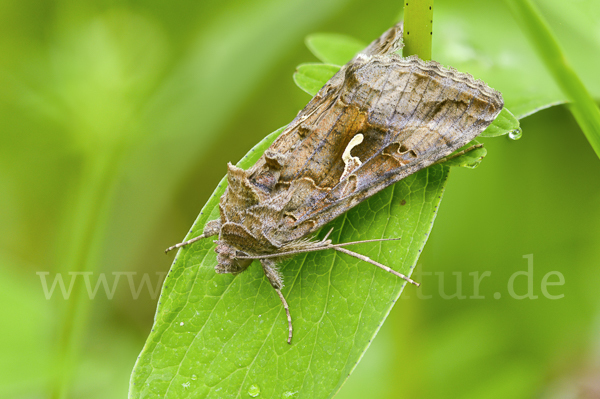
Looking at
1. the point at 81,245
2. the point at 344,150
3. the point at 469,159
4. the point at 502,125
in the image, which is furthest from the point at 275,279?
the point at 81,245

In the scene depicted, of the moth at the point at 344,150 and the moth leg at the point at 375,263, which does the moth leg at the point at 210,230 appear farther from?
the moth leg at the point at 375,263

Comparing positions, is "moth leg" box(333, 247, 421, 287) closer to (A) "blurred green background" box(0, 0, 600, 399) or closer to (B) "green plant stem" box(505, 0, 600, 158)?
(A) "blurred green background" box(0, 0, 600, 399)

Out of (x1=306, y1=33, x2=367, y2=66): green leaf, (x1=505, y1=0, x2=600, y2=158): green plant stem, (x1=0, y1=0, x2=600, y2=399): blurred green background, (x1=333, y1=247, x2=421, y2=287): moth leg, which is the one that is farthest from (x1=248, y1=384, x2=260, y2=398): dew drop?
(x1=306, y1=33, x2=367, y2=66): green leaf

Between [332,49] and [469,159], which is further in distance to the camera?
[332,49]

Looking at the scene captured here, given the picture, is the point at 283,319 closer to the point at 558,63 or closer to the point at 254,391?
the point at 254,391

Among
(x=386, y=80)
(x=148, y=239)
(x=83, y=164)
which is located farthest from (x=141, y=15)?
(x=386, y=80)
